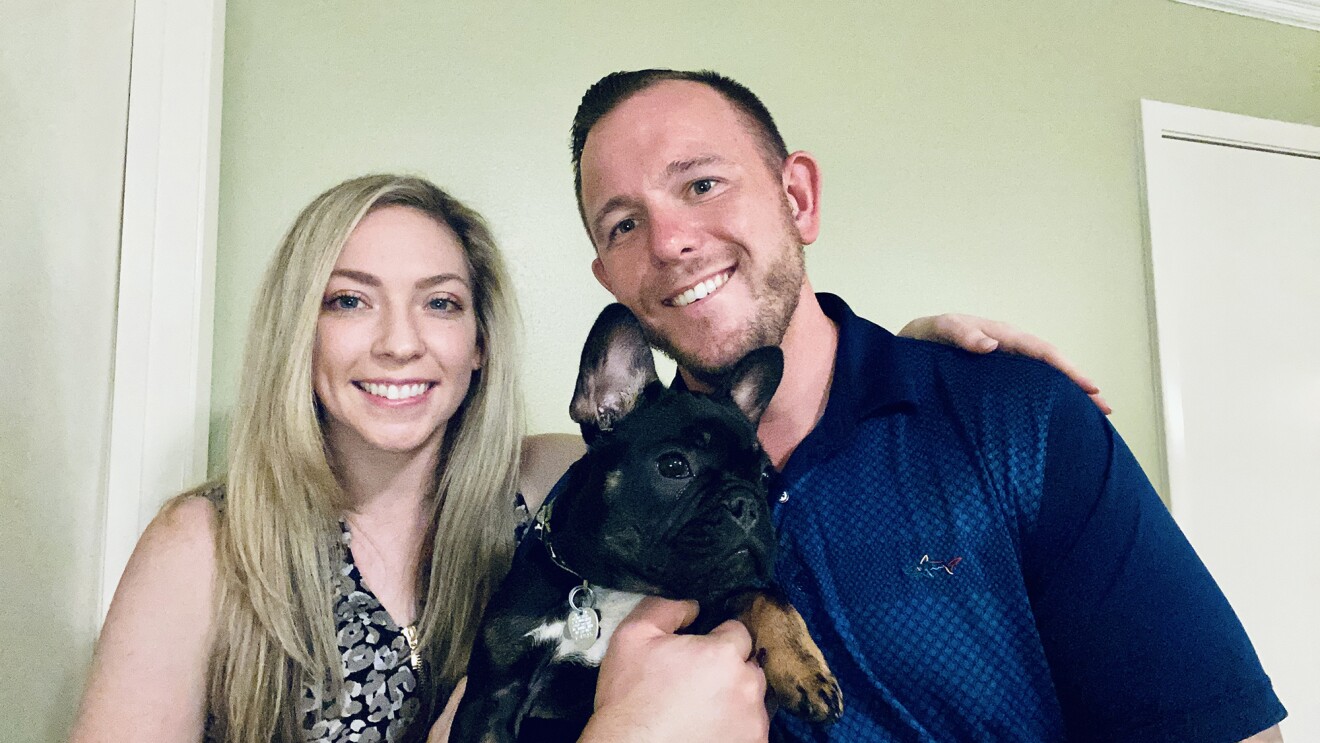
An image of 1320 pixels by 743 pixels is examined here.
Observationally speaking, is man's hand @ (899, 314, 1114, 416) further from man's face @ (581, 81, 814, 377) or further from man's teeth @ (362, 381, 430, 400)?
man's teeth @ (362, 381, 430, 400)

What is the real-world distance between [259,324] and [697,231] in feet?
3.19

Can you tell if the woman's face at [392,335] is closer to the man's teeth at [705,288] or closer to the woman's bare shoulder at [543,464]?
the woman's bare shoulder at [543,464]

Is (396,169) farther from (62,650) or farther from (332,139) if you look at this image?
(62,650)

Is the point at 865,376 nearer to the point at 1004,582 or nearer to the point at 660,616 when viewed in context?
the point at 1004,582

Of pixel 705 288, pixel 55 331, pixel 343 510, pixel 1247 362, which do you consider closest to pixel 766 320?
pixel 705 288

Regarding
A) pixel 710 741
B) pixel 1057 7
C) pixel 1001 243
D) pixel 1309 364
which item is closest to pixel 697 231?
pixel 710 741

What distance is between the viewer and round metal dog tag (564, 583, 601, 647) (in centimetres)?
139

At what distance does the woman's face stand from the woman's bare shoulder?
261mm

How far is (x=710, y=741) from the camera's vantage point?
1.25m

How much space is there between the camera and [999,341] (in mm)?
1588

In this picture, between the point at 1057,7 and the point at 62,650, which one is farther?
the point at 1057,7

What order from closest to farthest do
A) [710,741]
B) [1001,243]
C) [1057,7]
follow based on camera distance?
1. [710,741]
2. [1001,243]
3. [1057,7]

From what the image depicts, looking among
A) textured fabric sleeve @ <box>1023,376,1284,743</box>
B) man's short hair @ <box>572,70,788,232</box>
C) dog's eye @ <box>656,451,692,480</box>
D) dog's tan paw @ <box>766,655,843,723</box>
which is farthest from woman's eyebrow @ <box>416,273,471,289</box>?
textured fabric sleeve @ <box>1023,376,1284,743</box>

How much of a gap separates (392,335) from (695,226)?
2.09 feet
